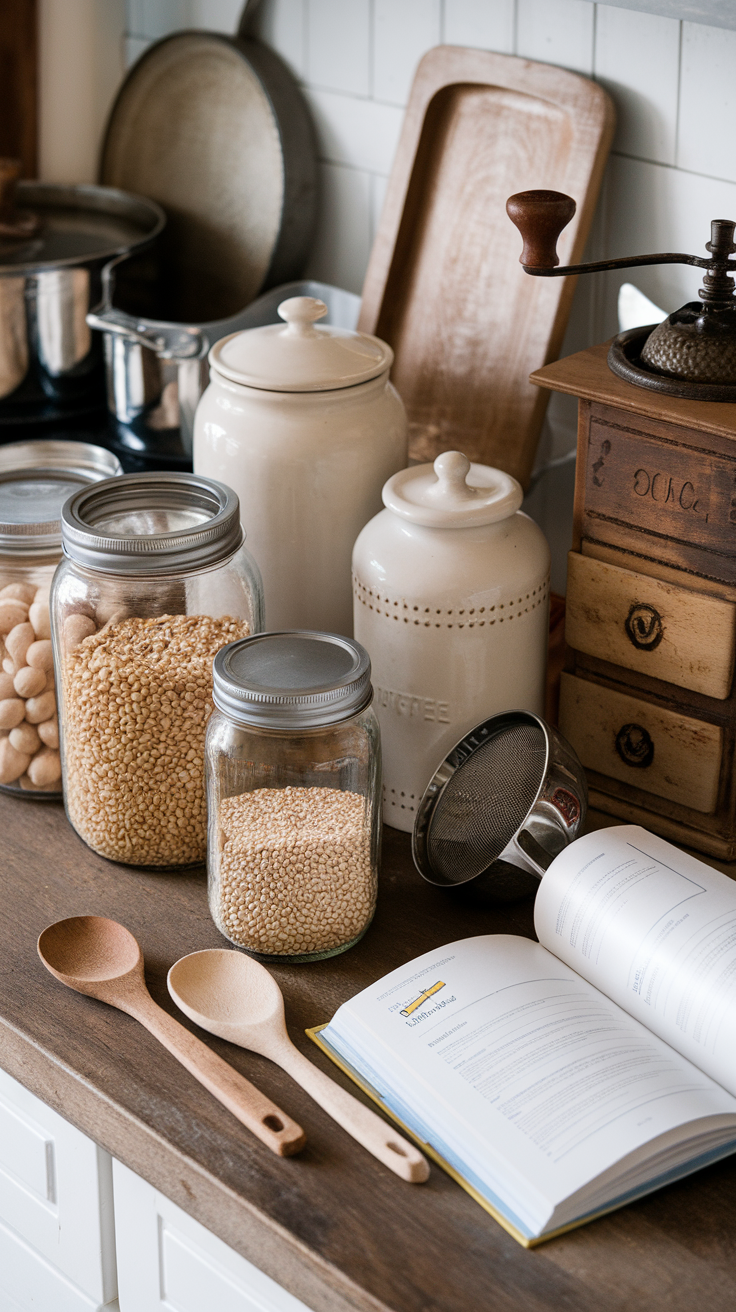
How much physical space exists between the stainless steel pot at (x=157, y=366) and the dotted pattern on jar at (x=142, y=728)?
0.43 m

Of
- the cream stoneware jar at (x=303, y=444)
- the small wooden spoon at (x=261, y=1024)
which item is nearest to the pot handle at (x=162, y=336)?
the cream stoneware jar at (x=303, y=444)

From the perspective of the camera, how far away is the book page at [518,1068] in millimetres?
700

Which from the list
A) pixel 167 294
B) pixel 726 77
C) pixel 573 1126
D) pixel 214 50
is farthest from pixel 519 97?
pixel 573 1126

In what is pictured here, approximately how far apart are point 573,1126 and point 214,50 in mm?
1249

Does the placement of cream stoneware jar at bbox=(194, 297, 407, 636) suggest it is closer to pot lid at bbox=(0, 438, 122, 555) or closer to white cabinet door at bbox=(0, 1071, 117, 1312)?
pot lid at bbox=(0, 438, 122, 555)

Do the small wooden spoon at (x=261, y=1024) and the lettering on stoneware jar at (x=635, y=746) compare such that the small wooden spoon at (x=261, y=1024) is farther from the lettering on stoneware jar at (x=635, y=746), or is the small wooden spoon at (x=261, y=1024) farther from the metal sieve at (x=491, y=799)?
the lettering on stoneware jar at (x=635, y=746)

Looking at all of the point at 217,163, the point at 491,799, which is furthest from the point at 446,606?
the point at 217,163

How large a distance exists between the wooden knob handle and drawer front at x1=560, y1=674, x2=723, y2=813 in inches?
12.5

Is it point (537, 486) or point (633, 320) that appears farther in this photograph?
point (537, 486)

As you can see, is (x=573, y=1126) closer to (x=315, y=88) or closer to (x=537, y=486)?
(x=537, y=486)

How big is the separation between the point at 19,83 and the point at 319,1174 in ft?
4.67

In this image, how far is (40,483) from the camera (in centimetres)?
114

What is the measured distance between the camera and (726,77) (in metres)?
1.09

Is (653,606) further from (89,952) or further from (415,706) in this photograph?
(89,952)
